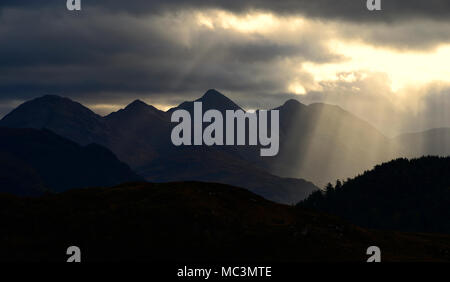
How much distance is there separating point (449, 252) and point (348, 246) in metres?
17.3

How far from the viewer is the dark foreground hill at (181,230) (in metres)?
72.9

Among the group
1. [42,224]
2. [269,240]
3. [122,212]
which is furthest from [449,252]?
[42,224]

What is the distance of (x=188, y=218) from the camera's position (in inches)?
3164

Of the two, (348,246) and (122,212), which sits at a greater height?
(122,212)

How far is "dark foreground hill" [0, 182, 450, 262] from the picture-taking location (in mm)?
72875

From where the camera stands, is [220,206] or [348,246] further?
[220,206]

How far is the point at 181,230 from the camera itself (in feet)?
256

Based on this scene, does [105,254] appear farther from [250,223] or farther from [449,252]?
[449,252]
